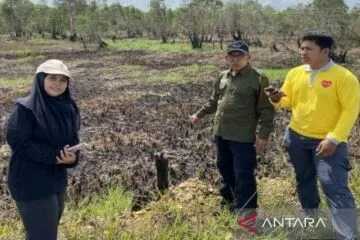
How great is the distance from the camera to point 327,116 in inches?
147

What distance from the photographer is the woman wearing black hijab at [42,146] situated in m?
2.93

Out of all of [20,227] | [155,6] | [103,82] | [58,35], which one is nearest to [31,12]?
[58,35]

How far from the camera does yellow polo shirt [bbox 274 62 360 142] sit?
3.63 m

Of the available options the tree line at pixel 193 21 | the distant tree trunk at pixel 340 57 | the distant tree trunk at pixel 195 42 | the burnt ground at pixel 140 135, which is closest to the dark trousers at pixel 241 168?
the burnt ground at pixel 140 135

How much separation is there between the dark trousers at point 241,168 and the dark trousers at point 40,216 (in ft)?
5.53

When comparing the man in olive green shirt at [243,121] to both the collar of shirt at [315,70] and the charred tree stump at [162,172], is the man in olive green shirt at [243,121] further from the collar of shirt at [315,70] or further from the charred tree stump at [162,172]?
the charred tree stump at [162,172]

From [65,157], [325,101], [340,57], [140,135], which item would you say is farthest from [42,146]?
[340,57]

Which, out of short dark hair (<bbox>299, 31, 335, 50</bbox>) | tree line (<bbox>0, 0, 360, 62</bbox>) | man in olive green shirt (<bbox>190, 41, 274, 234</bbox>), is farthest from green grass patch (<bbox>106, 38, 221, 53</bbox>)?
short dark hair (<bbox>299, 31, 335, 50</bbox>)

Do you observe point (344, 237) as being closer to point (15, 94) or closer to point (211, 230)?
point (211, 230)

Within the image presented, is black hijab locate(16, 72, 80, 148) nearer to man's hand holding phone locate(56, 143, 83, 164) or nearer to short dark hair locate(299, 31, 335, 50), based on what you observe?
man's hand holding phone locate(56, 143, 83, 164)

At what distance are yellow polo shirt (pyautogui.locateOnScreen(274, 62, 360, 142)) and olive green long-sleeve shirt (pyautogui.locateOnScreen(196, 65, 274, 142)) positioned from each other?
0.27 m

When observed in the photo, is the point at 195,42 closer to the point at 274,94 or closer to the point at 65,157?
the point at 274,94

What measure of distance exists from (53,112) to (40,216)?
0.64 m

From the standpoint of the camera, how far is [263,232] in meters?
4.07
